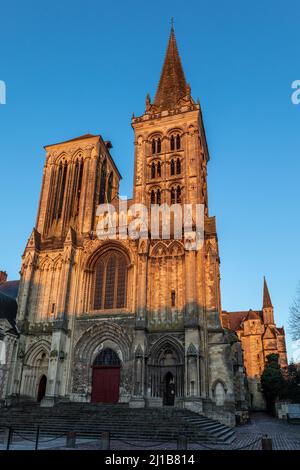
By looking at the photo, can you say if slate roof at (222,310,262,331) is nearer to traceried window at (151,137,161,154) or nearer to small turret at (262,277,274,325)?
small turret at (262,277,274,325)

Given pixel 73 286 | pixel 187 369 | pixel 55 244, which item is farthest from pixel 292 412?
pixel 55 244

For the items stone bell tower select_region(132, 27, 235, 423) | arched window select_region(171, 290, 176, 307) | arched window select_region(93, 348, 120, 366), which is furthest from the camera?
arched window select_region(171, 290, 176, 307)

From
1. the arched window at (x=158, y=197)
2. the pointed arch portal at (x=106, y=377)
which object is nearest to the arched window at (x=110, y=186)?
the arched window at (x=158, y=197)

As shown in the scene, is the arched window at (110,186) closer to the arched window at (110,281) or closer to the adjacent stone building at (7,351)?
the arched window at (110,281)

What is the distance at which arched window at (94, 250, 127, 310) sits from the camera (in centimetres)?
2817

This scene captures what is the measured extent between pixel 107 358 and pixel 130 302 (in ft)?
14.1

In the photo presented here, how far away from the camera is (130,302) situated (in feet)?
89.5

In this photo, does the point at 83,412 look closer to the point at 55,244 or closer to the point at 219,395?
the point at 219,395

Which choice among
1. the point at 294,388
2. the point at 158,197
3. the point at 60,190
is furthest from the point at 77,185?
the point at 294,388

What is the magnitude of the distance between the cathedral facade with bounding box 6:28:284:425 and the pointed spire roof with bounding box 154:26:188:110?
2.71 meters

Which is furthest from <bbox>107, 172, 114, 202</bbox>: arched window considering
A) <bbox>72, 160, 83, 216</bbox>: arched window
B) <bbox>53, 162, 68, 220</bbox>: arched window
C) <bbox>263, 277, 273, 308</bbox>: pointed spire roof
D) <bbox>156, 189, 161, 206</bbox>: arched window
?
<bbox>263, 277, 273, 308</bbox>: pointed spire roof

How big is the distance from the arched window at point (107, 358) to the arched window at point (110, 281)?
3203 millimetres
